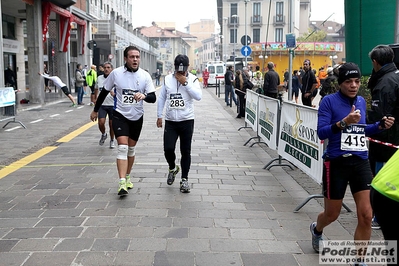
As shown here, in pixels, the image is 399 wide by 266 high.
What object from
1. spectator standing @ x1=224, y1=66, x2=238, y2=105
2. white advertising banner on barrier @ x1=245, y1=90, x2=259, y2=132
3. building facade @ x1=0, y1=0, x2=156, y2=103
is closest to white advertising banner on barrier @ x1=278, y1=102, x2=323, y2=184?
white advertising banner on barrier @ x1=245, y1=90, x2=259, y2=132

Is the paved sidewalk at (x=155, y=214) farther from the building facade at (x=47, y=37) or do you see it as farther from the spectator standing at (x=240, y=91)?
the building facade at (x=47, y=37)

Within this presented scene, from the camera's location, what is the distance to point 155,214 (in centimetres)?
542

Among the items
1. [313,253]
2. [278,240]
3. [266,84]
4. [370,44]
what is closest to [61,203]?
[278,240]

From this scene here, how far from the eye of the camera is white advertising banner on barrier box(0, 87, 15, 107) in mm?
12703

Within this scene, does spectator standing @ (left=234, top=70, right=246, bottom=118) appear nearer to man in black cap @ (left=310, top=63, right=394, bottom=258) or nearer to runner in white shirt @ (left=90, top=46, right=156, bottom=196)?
runner in white shirt @ (left=90, top=46, right=156, bottom=196)

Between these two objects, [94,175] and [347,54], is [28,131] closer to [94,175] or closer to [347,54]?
[94,175]

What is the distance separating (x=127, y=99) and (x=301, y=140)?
241 cm

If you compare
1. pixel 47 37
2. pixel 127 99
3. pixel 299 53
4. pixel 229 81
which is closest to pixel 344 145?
pixel 127 99

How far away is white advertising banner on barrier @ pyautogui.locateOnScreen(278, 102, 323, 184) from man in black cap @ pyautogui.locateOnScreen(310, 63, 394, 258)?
5.81ft

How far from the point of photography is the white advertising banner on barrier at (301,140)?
5934 millimetres

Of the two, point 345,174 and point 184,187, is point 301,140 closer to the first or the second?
point 184,187

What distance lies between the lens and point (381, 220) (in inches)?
95.9

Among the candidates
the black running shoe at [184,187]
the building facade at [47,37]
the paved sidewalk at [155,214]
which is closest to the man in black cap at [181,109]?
the black running shoe at [184,187]

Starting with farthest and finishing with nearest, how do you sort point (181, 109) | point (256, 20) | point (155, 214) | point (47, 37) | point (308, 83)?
point (256, 20) → point (47, 37) → point (308, 83) → point (181, 109) → point (155, 214)
